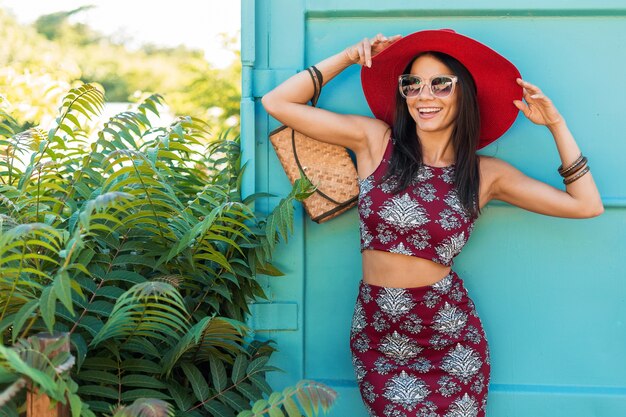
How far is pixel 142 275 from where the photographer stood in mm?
3367

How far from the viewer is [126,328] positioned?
2.92 meters

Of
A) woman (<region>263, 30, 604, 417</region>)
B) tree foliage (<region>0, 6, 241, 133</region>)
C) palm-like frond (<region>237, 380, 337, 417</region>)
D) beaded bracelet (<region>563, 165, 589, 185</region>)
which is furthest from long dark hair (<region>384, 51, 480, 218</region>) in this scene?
tree foliage (<region>0, 6, 241, 133</region>)

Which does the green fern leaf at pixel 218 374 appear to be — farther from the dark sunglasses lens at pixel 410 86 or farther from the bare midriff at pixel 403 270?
the dark sunglasses lens at pixel 410 86

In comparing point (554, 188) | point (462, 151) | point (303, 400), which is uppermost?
point (462, 151)

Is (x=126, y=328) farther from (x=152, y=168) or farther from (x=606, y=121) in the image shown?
(x=606, y=121)

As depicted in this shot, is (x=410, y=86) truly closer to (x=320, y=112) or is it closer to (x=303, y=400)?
(x=320, y=112)

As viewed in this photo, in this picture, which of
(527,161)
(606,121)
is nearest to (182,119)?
(527,161)

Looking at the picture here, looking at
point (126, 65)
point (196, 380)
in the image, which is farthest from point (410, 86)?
point (126, 65)

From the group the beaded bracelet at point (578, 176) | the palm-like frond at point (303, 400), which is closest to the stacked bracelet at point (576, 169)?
the beaded bracelet at point (578, 176)

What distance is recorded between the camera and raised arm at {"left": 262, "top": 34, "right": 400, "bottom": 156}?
350 centimetres

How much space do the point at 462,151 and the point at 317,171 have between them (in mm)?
625

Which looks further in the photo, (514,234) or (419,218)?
(514,234)

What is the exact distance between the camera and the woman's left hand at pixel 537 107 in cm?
335

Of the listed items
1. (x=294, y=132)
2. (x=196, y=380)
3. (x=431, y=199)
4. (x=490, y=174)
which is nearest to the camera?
→ (x=196, y=380)
